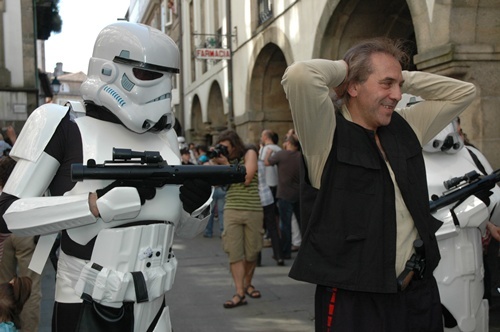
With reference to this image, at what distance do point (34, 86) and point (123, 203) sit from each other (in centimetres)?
1221

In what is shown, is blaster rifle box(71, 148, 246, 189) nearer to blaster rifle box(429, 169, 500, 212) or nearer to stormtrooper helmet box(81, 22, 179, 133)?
stormtrooper helmet box(81, 22, 179, 133)

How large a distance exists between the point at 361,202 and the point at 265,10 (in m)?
11.2

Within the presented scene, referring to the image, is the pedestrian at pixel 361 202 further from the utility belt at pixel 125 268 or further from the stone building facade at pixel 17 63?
the stone building facade at pixel 17 63

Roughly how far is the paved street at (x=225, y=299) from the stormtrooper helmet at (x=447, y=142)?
5.82 feet

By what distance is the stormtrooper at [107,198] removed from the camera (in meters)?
2.12

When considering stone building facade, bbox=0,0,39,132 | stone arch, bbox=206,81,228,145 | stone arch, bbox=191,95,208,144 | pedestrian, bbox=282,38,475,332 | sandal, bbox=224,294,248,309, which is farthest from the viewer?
stone arch, bbox=191,95,208,144

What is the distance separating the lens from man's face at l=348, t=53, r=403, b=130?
202 cm

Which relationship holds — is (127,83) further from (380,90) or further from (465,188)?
(465,188)

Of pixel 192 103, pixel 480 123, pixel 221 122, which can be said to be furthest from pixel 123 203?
pixel 192 103

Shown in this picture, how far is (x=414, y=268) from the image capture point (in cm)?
197

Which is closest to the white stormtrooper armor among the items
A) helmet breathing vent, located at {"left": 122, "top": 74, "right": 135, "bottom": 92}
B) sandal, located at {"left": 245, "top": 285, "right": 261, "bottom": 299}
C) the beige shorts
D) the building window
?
helmet breathing vent, located at {"left": 122, "top": 74, "right": 135, "bottom": 92}

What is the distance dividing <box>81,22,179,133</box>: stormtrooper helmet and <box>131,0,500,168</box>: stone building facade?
1.56 meters

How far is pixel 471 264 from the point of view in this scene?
118 inches

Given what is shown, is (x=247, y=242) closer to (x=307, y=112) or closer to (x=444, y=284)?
(x=444, y=284)
